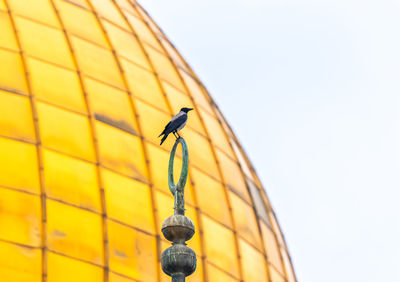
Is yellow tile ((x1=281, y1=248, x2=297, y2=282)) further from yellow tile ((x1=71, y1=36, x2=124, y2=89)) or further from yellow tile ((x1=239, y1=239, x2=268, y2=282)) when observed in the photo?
yellow tile ((x1=71, y1=36, x2=124, y2=89))

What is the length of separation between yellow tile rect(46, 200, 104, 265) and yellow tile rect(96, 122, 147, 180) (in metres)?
1.36

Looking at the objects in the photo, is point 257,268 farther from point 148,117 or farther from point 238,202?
point 148,117

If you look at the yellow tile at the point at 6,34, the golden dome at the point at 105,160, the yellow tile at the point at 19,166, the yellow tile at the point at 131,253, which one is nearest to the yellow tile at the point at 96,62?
the golden dome at the point at 105,160

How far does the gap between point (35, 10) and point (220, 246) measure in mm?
5557

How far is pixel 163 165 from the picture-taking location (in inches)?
917

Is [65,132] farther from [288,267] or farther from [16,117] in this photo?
[288,267]

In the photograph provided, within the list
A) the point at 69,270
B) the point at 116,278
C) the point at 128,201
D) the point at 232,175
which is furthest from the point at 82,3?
the point at 69,270

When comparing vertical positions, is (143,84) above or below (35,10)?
below

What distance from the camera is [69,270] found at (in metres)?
20.4

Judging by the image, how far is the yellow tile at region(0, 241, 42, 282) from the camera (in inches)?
776

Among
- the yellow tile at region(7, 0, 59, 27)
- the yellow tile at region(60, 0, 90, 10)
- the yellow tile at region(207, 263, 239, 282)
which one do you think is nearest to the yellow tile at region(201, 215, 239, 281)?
the yellow tile at region(207, 263, 239, 282)

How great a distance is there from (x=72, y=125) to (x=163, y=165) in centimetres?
189

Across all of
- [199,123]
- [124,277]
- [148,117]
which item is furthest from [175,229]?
[199,123]

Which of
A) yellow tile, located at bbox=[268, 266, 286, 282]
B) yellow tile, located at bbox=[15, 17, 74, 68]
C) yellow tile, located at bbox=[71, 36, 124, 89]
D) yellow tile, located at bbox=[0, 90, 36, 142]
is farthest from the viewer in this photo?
yellow tile, located at bbox=[268, 266, 286, 282]
